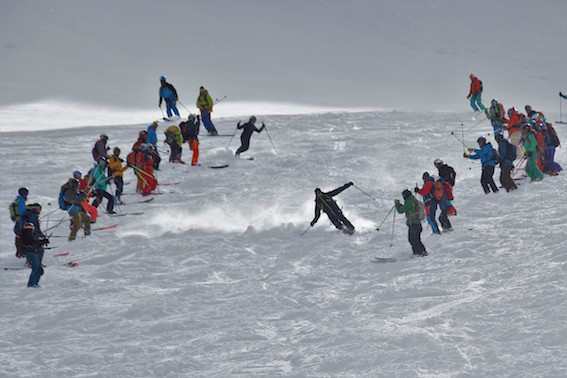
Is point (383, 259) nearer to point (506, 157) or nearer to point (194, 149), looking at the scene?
point (506, 157)

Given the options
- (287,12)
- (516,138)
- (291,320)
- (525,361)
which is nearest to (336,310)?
(291,320)

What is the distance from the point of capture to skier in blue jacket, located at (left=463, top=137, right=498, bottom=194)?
55.6ft

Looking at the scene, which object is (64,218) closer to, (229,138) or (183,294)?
(183,294)

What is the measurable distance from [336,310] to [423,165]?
10.5 m

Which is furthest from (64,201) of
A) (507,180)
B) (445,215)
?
(507,180)

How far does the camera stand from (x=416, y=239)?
13.9m

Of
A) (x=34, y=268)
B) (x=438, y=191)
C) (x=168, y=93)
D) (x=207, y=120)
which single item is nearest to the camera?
(x=34, y=268)

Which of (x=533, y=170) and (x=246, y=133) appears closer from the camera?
(x=533, y=170)

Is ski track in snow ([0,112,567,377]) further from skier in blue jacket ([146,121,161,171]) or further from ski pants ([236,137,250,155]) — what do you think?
ski pants ([236,137,250,155])

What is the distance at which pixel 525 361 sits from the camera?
9.38 m

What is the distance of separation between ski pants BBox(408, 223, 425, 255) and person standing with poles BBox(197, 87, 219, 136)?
11.0 meters

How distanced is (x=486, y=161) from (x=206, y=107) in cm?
945

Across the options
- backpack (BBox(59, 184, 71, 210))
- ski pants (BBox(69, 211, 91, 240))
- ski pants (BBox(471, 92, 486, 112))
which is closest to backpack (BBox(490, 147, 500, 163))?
ski pants (BBox(69, 211, 91, 240))

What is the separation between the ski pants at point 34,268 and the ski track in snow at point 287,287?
26 cm
